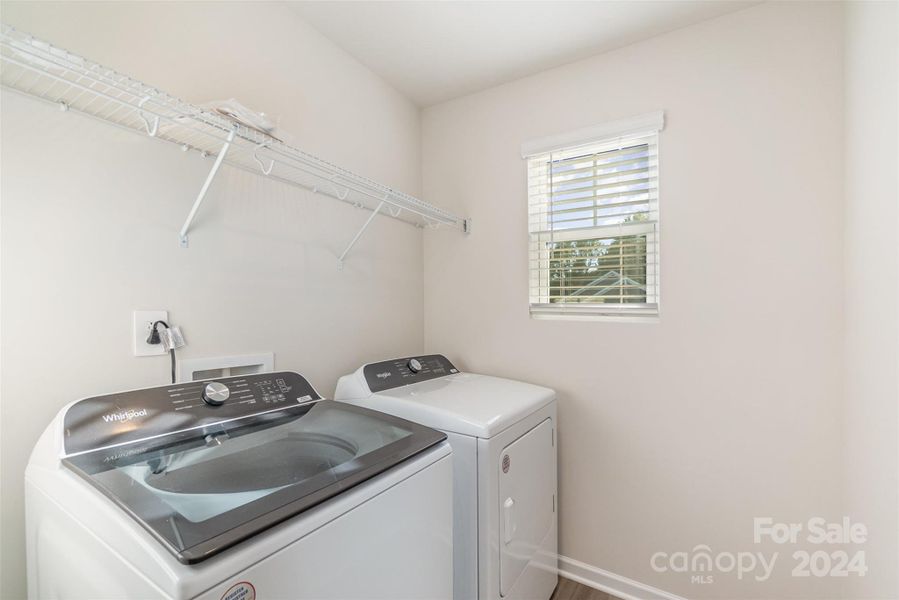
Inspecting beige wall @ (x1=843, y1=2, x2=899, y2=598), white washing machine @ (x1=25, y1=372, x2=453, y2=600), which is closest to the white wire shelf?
white washing machine @ (x1=25, y1=372, x2=453, y2=600)

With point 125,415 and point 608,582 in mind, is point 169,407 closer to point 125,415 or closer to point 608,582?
point 125,415

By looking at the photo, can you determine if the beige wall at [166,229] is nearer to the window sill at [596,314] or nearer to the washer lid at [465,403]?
the washer lid at [465,403]

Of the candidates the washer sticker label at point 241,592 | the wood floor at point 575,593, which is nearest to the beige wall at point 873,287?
the wood floor at point 575,593

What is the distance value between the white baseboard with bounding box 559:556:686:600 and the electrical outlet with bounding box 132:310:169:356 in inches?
82.5

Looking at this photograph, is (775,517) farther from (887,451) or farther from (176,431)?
(176,431)

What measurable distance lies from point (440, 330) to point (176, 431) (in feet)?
5.10

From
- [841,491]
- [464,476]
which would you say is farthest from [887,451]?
[464,476]

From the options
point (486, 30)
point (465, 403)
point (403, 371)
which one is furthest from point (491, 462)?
point (486, 30)

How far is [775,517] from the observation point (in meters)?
1.60

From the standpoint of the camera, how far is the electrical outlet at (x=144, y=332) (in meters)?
1.20

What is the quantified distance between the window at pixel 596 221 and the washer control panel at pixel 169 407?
138 cm

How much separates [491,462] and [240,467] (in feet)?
2.57

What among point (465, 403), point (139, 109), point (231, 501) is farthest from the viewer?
point (465, 403)

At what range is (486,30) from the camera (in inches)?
70.3
